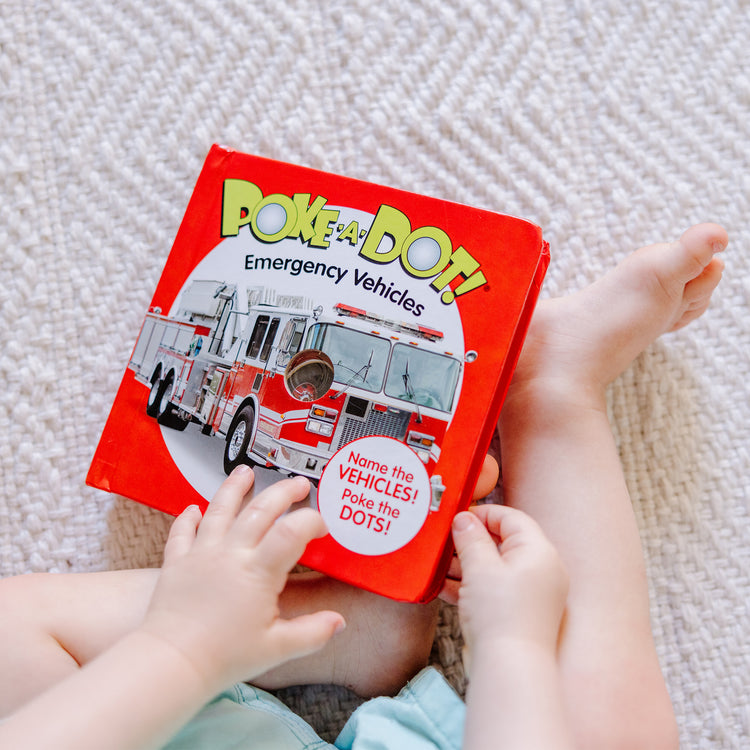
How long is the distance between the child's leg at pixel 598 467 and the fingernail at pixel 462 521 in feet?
0.29

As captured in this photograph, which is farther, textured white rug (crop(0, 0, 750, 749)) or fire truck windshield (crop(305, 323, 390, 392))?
textured white rug (crop(0, 0, 750, 749))

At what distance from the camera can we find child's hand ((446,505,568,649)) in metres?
0.47

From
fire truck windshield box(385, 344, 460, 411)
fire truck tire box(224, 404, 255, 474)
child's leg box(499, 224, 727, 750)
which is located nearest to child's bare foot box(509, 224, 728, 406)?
child's leg box(499, 224, 727, 750)

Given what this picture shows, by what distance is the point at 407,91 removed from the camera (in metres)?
0.64

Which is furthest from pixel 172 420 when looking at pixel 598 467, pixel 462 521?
pixel 598 467

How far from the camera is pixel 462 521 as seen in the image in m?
0.50

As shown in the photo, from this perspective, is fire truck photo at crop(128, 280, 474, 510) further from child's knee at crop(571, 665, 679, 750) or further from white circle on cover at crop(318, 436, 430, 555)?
child's knee at crop(571, 665, 679, 750)

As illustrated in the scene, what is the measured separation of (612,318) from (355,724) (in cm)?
38

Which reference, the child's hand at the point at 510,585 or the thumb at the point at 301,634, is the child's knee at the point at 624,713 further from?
the thumb at the point at 301,634

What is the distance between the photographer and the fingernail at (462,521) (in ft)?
1.64

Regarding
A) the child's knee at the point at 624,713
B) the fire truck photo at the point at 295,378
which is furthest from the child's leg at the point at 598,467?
the fire truck photo at the point at 295,378

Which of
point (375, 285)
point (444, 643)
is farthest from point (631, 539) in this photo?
point (375, 285)

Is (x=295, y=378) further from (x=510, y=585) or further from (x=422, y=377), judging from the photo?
(x=510, y=585)

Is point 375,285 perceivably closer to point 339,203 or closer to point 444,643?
point 339,203
